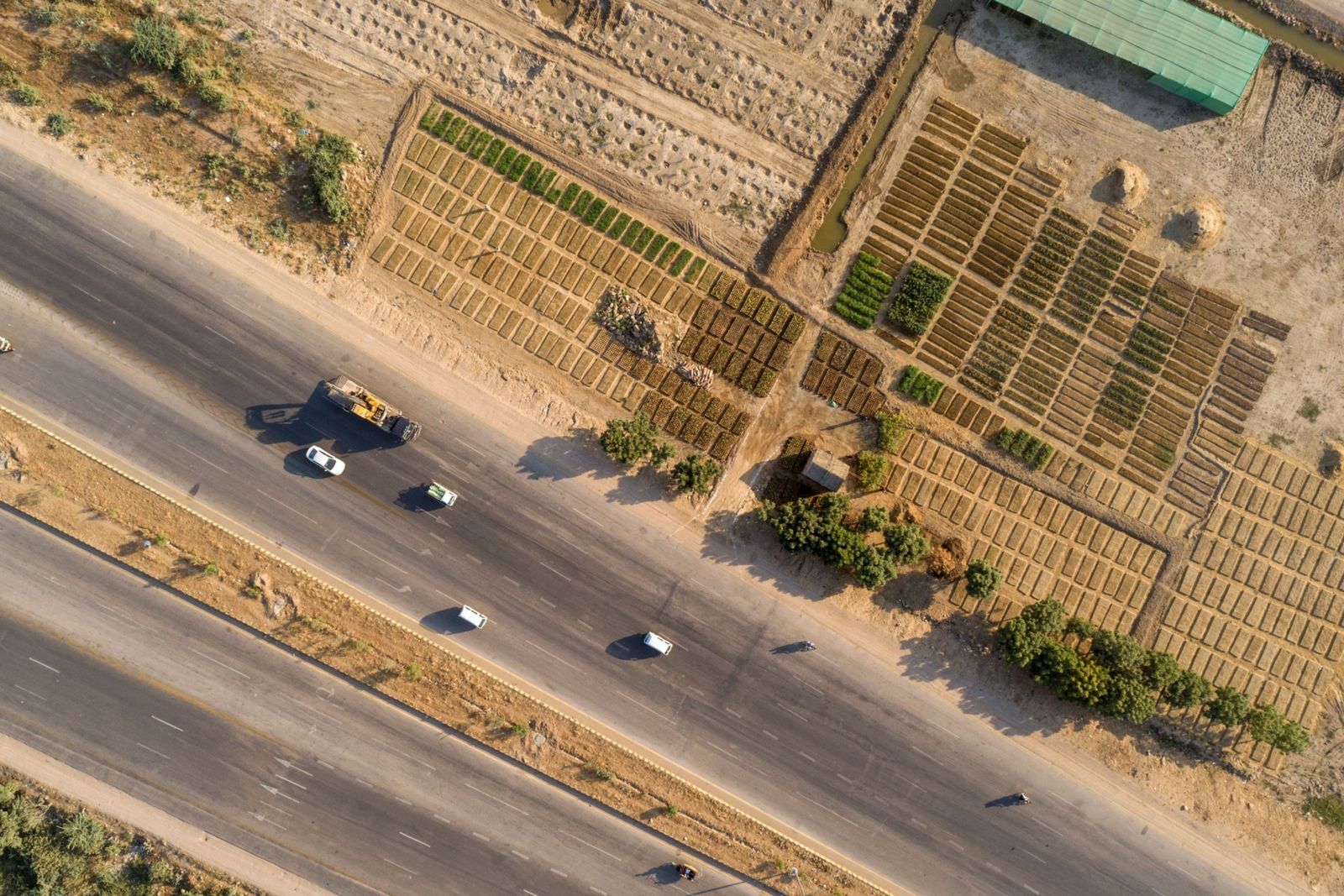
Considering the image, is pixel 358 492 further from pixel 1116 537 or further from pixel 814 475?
pixel 1116 537

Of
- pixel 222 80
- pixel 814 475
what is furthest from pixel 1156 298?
pixel 222 80

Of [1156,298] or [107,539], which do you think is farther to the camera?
[1156,298]

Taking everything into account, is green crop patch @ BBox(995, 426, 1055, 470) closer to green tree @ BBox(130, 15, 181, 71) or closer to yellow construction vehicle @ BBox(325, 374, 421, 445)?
yellow construction vehicle @ BBox(325, 374, 421, 445)

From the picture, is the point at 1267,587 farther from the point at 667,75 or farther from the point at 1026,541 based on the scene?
the point at 667,75

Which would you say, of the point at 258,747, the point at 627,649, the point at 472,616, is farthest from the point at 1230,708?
the point at 258,747

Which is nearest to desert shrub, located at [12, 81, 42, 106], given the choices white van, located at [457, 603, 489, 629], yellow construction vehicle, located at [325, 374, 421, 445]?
yellow construction vehicle, located at [325, 374, 421, 445]

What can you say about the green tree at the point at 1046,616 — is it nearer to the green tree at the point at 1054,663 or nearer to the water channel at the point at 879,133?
the green tree at the point at 1054,663
